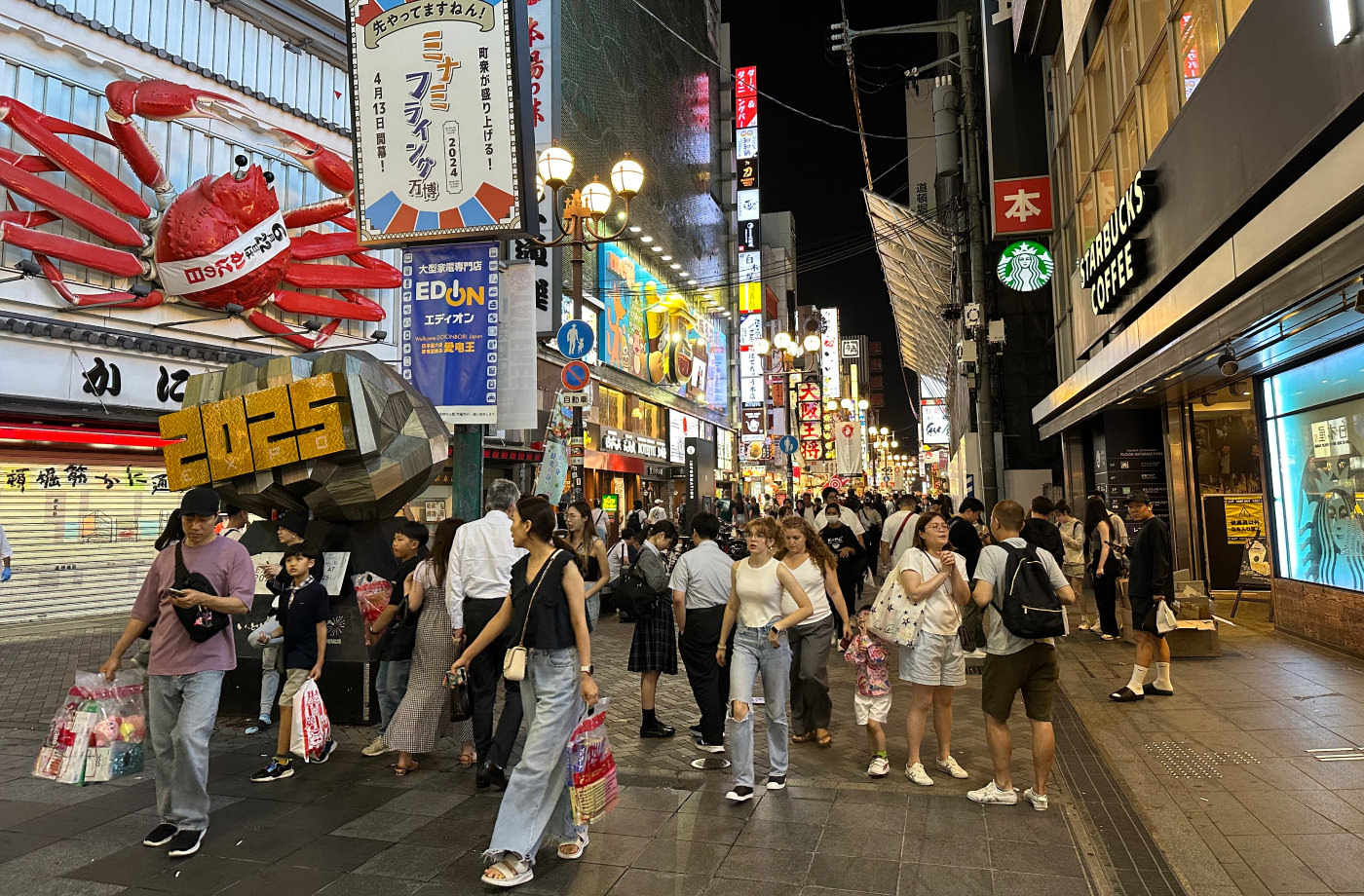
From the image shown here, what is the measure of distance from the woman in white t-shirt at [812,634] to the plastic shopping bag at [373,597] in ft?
10.4

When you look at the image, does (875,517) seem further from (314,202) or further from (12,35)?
(12,35)

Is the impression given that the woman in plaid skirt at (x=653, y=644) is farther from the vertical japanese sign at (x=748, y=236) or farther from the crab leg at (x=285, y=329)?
the vertical japanese sign at (x=748, y=236)

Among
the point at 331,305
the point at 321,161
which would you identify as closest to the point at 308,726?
the point at 331,305

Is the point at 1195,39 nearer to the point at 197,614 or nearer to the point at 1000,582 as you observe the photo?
the point at 1000,582

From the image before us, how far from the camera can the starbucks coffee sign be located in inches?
455

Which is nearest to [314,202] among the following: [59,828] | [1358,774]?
[59,828]

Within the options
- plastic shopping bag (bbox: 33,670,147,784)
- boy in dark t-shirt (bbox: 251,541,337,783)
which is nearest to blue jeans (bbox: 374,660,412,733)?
boy in dark t-shirt (bbox: 251,541,337,783)

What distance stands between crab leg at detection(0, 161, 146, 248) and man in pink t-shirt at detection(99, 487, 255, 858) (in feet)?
34.5

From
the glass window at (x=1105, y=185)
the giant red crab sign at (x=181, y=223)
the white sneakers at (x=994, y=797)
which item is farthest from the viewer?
the glass window at (x=1105, y=185)

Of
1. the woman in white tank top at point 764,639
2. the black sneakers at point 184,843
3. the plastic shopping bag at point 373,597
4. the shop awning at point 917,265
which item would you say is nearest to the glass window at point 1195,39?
the woman in white tank top at point 764,639

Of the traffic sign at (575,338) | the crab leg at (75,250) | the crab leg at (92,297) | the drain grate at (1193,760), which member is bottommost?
the drain grate at (1193,760)

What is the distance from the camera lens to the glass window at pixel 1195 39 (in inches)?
373

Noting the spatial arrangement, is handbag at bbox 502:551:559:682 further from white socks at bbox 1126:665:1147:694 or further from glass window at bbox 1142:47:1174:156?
glass window at bbox 1142:47:1174:156

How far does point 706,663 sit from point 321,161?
599 inches
